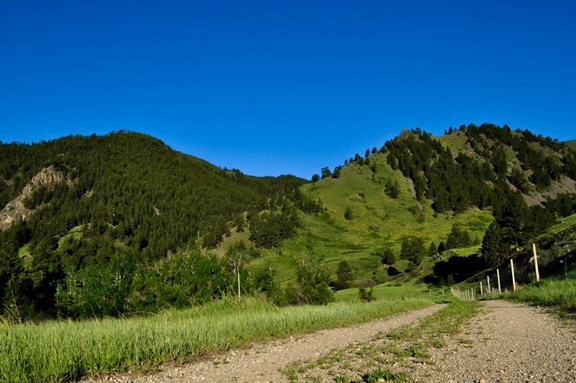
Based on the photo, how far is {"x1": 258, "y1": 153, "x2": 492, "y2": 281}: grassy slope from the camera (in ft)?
429

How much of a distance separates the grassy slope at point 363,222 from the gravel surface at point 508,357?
341 ft

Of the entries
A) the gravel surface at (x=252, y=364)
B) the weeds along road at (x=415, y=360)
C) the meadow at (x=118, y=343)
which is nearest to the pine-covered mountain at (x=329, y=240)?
the meadow at (x=118, y=343)

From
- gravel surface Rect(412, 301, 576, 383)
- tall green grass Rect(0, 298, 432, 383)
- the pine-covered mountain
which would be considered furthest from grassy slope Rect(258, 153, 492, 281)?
gravel surface Rect(412, 301, 576, 383)

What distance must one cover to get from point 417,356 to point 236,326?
5.68 meters

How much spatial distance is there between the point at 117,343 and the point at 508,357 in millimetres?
7557

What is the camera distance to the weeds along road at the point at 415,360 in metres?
6.53

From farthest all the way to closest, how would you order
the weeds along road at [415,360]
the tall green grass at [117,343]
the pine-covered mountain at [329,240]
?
the pine-covered mountain at [329,240], the tall green grass at [117,343], the weeds along road at [415,360]

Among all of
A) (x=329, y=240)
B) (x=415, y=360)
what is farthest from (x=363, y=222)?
(x=415, y=360)

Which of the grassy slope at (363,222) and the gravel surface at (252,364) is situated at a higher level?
the grassy slope at (363,222)

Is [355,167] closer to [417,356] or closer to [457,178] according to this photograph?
[457,178]

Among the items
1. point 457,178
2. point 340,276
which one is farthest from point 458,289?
point 457,178

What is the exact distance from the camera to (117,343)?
28.3 feet

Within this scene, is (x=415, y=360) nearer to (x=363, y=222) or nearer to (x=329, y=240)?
(x=329, y=240)

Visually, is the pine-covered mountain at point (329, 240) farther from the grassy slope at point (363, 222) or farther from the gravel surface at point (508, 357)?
the gravel surface at point (508, 357)
